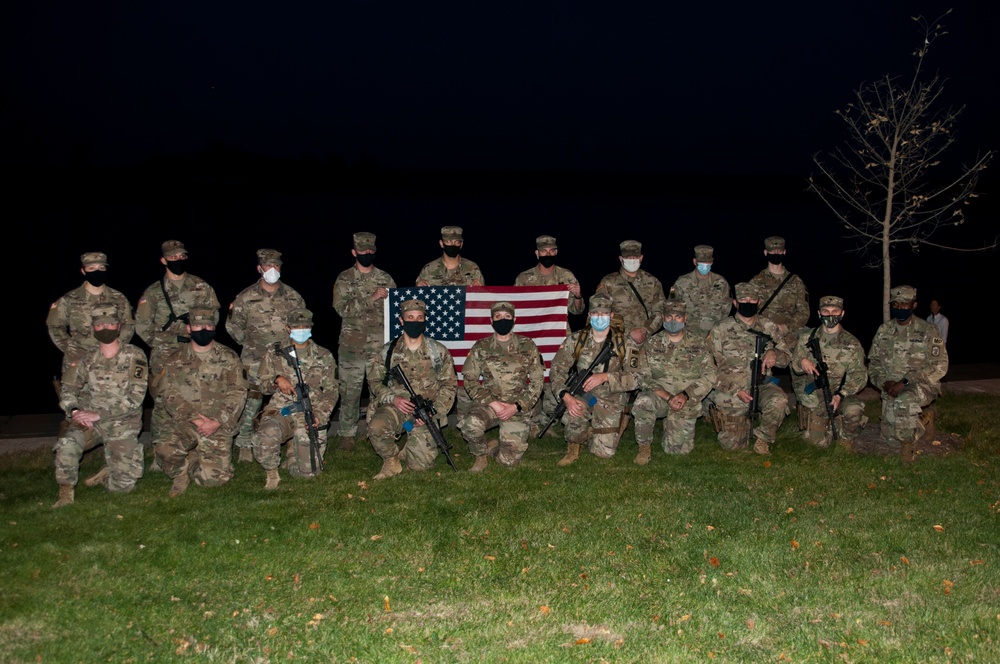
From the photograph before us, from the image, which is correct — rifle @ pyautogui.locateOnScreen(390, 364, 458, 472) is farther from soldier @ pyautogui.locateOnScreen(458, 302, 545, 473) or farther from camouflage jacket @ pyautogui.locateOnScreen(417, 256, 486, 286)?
camouflage jacket @ pyautogui.locateOnScreen(417, 256, 486, 286)

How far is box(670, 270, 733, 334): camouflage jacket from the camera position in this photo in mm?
13617

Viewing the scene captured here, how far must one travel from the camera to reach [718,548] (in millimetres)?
8516

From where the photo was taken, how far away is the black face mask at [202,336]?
34.3ft

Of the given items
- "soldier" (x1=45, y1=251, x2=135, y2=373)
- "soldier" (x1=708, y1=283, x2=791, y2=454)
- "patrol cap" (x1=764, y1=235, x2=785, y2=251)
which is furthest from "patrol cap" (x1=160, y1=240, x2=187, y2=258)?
"patrol cap" (x1=764, y1=235, x2=785, y2=251)

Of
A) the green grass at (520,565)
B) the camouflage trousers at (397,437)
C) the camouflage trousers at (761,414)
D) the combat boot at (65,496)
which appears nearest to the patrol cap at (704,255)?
the camouflage trousers at (761,414)

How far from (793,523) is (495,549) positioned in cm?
306

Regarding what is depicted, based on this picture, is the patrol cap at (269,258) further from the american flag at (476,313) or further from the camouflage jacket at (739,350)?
the camouflage jacket at (739,350)

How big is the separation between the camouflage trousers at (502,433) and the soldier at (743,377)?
9.12 ft

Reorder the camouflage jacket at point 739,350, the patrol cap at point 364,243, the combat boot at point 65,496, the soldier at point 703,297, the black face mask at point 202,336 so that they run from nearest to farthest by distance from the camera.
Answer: the combat boot at point 65,496
the black face mask at point 202,336
the camouflage jacket at point 739,350
the patrol cap at point 364,243
the soldier at point 703,297

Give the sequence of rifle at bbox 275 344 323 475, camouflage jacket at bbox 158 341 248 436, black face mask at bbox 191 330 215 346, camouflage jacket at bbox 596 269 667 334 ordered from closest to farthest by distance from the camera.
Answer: black face mask at bbox 191 330 215 346 < camouflage jacket at bbox 158 341 248 436 < rifle at bbox 275 344 323 475 < camouflage jacket at bbox 596 269 667 334

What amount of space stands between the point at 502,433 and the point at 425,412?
102 centimetres

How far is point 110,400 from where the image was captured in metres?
10.3

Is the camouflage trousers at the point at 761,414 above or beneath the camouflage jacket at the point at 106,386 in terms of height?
beneath

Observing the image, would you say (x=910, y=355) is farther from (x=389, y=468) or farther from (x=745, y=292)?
(x=389, y=468)
